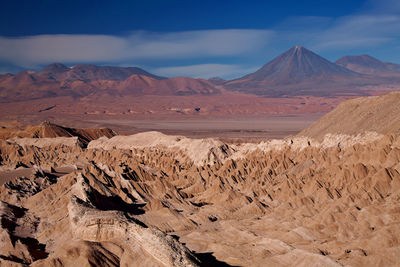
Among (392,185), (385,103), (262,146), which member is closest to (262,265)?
(392,185)

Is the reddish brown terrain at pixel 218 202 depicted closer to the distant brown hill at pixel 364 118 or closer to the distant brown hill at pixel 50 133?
the distant brown hill at pixel 364 118

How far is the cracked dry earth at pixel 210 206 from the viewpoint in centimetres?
2205

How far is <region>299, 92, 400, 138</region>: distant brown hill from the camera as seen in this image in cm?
5816

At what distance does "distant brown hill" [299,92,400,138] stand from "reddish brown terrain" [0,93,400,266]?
263mm

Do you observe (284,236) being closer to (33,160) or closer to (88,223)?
(88,223)

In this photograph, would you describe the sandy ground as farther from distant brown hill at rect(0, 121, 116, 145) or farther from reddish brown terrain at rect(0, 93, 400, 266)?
reddish brown terrain at rect(0, 93, 400, 266)

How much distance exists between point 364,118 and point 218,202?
29.9m

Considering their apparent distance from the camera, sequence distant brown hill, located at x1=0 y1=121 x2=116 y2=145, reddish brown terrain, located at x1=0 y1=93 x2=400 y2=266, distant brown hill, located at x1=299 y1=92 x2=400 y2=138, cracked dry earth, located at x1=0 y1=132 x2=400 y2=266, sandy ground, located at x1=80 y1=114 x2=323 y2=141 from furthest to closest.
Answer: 1. sandy ground, located at x1=80 y1=114 x2=323 y2=141
2. distant brown hill, located at x1=0 y1=121 x2=116 y2=145
3. distant brown hill, located at x1=299 y1=92 x2=400 y2=138
4. reddish brown terrain, located at x1=0 y1=93 x2=400 y2=266
5. cracked dry earth, located at x1=0 y1=132 x2=400 y2=266

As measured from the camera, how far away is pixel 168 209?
38875 mm

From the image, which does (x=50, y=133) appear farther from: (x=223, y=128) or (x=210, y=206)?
(x=210, y=206)

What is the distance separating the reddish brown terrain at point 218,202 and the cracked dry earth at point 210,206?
11 centimetres

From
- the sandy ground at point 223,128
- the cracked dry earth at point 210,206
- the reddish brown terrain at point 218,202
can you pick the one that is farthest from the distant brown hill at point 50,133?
the sandy ground at point 223,128

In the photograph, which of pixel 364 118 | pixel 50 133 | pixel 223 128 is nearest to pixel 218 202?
pixel 364 118

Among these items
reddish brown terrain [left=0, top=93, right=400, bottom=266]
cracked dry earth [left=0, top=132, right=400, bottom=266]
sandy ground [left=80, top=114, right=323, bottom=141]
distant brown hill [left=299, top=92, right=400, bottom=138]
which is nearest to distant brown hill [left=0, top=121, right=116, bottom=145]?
reddish brown terrain [left=0, top=93, right=400, bottom=266]
